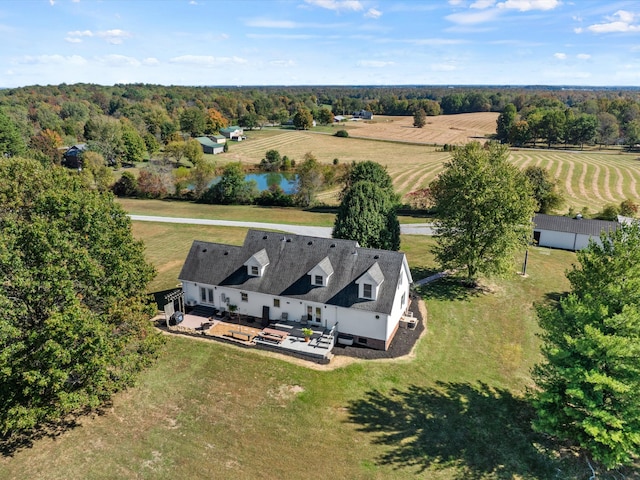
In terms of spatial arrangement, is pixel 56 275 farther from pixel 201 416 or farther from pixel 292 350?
pixel 292 350

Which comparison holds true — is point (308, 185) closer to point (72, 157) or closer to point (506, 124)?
point (72, 157)

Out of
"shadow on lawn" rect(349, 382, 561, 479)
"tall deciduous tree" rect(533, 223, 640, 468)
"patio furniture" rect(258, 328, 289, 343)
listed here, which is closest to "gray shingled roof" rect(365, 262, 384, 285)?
"shadow on lawn" rect(349, 382, 561, 479)

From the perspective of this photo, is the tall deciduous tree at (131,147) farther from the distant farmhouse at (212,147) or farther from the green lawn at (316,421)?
the green lawn at (316,421)

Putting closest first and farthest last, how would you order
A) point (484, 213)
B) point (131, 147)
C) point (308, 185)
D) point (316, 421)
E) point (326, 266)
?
point (316, 421)
point (326, 266)
point (484, 213)
point (308, 185)
point (131, 147)

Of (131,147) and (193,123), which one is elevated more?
→ (193,123)

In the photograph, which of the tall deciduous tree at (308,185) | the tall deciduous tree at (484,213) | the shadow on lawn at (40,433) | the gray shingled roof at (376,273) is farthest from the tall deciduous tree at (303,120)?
the shadow on lawn at (40,433)

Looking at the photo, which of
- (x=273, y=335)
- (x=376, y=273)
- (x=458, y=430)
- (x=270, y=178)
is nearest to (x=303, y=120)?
(x=270, y=178)

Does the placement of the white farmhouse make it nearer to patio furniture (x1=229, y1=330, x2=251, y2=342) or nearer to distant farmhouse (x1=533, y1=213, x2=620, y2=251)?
patio furniture (x1=229, y1=330, x2=251, y2=342)
